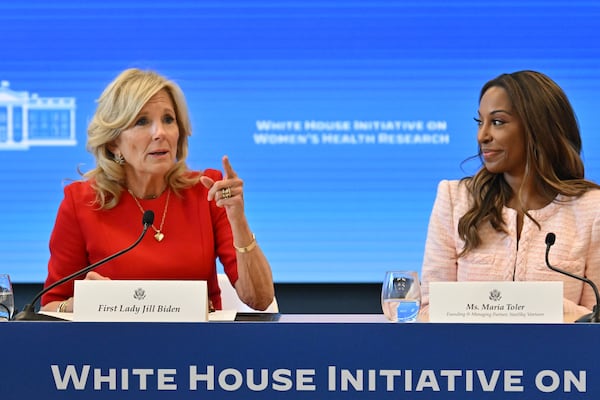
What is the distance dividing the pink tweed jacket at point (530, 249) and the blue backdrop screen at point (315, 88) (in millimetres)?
1285

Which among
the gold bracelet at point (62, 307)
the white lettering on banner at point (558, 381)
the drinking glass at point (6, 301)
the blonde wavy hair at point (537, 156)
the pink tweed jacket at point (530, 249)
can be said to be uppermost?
the blonde wavy hair at point (537, 156)

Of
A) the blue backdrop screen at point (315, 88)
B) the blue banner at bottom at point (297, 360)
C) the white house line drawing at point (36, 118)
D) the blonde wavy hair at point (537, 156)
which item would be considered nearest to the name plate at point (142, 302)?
the blue banner at bottom at point (297, 360)

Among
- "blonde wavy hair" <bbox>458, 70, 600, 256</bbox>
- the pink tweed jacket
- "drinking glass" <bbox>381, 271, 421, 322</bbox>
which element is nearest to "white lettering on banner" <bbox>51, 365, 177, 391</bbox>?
"drinking glass" <bbox>381, 271, 421, 322</bbox>

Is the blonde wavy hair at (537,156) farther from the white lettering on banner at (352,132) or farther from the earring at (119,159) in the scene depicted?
the white lettering on banner at (352,132)

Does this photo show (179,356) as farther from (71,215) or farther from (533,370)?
(71,215)

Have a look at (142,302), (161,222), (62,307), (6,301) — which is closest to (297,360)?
(142,302)

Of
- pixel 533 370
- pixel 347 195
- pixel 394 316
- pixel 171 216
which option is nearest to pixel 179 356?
pixel 394 316

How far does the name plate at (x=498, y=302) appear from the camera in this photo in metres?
1.78

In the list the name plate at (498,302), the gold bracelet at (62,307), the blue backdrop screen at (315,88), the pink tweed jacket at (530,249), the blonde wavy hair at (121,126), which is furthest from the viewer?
the blue backdrop screen at (315,88)

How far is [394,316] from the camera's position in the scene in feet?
6.48

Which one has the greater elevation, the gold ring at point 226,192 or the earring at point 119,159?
the earring at point 119,159

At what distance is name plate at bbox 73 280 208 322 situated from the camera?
1.79 metres

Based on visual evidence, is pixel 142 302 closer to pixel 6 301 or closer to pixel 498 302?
pixel 6 301

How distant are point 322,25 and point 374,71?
1.01 feet
